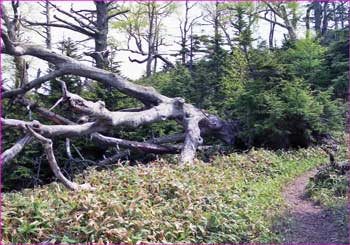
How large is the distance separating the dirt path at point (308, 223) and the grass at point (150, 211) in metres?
0.25

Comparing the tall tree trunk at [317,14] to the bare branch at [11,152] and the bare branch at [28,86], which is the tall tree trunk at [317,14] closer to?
the bare branch at [28,86]

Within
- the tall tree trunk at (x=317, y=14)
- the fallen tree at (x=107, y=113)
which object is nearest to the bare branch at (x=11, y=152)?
the fallen tree at (x=107, y=113)

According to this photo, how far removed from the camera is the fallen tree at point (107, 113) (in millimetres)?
6875

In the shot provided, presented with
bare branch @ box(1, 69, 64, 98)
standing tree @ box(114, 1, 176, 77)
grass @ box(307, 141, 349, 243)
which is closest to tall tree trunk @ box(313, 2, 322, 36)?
standing tree @ box(114, 1, 176, 77)

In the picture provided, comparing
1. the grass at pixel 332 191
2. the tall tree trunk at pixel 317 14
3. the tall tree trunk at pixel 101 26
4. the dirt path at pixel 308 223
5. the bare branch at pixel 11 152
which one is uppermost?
the tall tree trunk at pixel 317 14

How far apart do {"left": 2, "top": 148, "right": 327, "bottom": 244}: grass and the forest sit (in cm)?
2

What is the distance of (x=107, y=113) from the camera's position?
7.43 m

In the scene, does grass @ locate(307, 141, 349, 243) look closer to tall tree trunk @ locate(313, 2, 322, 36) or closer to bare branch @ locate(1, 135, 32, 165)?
bare branch @ locate(1, 135, 32, 165)

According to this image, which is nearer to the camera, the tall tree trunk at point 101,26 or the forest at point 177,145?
the forest at point 177,145

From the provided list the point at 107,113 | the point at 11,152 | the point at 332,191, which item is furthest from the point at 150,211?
the point at 332,191

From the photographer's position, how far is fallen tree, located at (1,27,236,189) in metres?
6.88

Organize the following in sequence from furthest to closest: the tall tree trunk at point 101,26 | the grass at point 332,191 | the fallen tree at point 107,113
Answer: the tall tree trunk at point 101,26, the fallen tree at point 107,113, the grass at point 332,191

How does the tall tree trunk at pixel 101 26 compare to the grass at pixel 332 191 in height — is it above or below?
above

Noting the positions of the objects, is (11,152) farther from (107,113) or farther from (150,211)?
(150,211)
